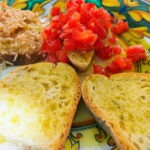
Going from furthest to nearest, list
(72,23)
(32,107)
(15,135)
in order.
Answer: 1. (72,23)
2. (32,107)
3. (15,135)

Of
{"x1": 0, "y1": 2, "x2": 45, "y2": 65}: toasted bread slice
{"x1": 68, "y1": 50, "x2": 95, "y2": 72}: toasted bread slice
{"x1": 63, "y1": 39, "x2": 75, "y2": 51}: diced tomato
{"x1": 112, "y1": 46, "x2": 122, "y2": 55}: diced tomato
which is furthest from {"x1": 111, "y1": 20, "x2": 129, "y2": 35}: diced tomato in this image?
{"x1": 0, "y1": 2, "x2": 45, "y2": 65}: toasted bread slice

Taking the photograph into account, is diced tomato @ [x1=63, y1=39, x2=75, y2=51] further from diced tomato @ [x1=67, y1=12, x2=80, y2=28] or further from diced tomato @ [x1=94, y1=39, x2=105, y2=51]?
diced tomato @ [x1=94, y1=39, x2=105, y2=51]

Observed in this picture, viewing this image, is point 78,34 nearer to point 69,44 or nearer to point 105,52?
point 69,44

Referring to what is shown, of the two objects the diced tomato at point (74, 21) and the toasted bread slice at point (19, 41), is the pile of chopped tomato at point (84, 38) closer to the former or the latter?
the diced tomato at point (74, 21)

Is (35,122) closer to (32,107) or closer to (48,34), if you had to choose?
(32,107)

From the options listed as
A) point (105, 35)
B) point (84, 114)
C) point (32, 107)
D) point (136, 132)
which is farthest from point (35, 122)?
point (105, 35)

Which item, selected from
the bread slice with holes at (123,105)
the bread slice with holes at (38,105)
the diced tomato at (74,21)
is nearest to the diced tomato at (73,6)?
the diced tomato at (74,21)
